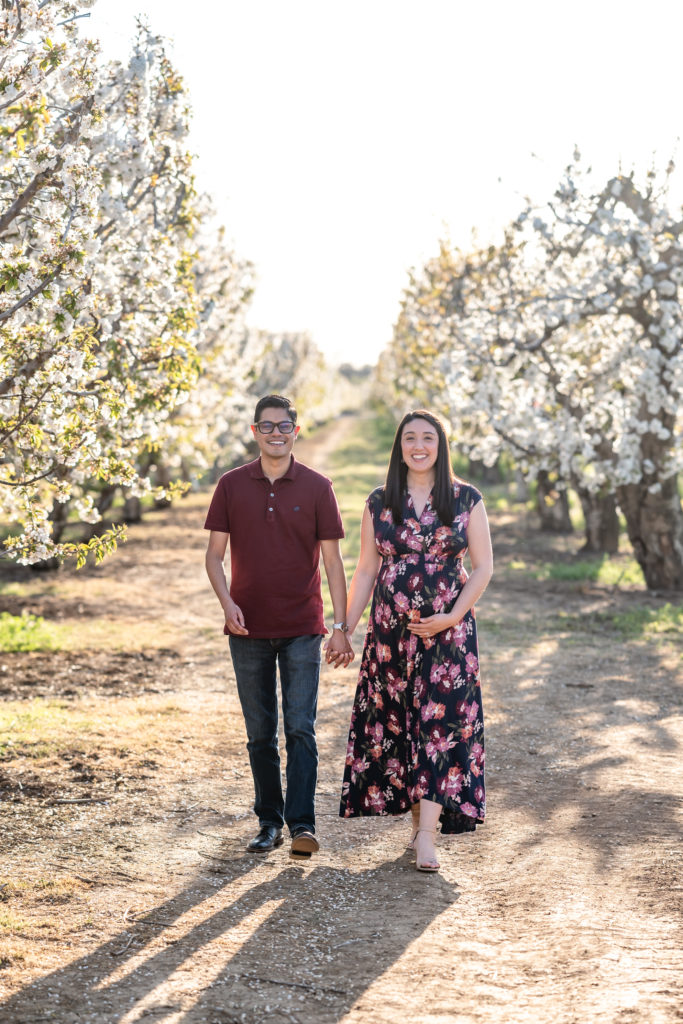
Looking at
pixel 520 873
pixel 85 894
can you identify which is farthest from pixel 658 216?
pixel 85 894

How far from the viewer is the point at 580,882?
4.86m

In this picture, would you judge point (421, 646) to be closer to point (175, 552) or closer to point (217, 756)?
point (217, 756)

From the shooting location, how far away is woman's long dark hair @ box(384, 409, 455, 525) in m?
5.15

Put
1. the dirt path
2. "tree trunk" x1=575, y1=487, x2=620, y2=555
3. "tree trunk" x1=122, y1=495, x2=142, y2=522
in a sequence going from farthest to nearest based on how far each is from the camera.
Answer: "tree trunk" x1=122, y1=495, x2=142, y2=522 < "tree trunk" x1=575, y1=487, x2=620, y2=555 < the dirt path

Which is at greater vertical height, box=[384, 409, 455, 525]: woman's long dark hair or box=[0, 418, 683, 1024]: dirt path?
box=[384, 409, 455, 525]: woman's long dark hair

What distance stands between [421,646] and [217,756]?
246cm

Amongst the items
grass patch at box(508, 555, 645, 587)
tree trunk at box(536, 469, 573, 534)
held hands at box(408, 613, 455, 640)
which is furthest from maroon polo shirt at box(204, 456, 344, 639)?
tree trunk at box(536, 469, 573, 534)

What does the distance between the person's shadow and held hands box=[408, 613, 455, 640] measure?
1.15 m

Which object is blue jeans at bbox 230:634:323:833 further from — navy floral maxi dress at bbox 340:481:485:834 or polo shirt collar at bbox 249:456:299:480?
polo shirt collar at bbox 249:456:299:480

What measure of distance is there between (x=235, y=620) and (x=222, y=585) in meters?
0.24

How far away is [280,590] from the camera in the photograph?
5121 mm

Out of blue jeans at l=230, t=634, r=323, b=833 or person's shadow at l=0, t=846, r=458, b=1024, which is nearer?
person's shadow at l=0, t=846, r=458, b=1024

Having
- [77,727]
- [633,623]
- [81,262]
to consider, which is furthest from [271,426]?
[633,623]

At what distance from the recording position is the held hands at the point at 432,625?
4996 millimetres
